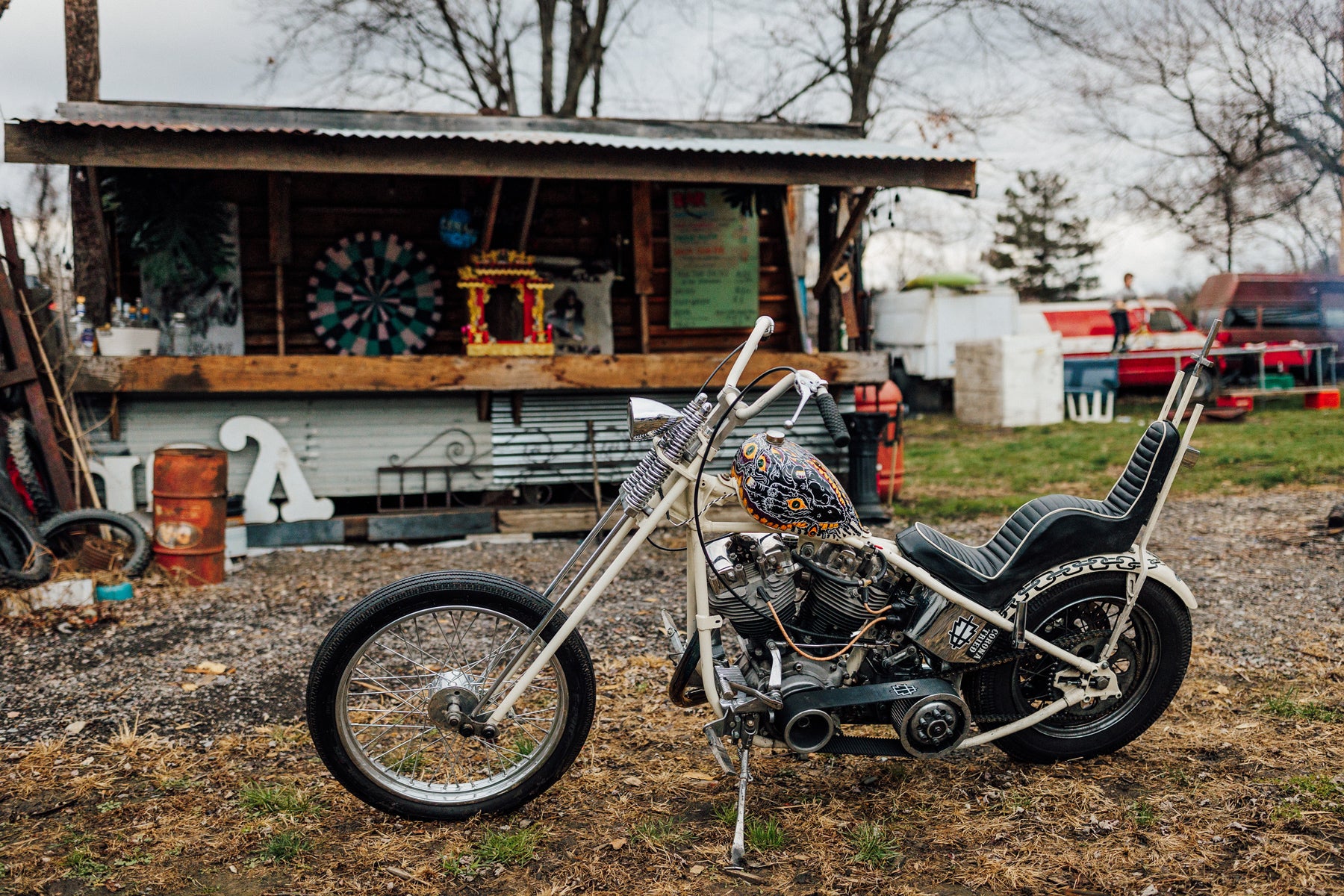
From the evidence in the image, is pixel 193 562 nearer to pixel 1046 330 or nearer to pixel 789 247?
pixel 789 247

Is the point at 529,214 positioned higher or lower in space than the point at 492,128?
lower

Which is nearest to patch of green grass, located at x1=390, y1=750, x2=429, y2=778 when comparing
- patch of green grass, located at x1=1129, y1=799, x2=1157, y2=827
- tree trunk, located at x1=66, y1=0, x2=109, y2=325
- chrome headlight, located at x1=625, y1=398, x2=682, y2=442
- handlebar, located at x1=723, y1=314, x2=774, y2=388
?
chrome headlight, located at x1=625, y1=398, x2=682, y2=442

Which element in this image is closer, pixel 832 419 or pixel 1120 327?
pixel 832 419

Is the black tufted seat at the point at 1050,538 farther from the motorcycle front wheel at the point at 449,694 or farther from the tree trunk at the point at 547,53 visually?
the tree trunk at the point at 547,53

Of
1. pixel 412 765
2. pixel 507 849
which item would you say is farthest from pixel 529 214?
pixel 507 849

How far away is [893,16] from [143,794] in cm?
1644

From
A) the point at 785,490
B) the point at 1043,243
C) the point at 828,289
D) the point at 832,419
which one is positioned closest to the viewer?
the point at 832,419

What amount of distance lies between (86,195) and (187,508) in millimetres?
2647

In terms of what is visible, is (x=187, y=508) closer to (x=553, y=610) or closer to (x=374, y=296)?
(x=374, y=296)

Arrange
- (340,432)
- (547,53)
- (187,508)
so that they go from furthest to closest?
1. (547,53)
2. (340,432)
3. (187,508)

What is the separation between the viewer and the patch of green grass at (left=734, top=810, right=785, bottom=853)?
2.85 metres

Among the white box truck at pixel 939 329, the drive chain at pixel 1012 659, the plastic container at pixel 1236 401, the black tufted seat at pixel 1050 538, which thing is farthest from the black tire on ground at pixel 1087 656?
the white box truck at pixel 939 329

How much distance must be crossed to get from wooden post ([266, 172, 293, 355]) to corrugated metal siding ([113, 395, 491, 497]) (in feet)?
1.72

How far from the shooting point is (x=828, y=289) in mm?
8352
